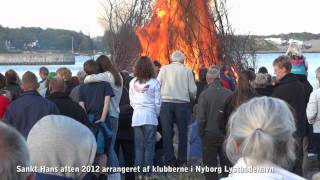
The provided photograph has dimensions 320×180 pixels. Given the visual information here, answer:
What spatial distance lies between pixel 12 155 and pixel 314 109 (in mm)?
7559

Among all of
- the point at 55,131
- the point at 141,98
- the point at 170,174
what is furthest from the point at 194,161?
the point at 55,131

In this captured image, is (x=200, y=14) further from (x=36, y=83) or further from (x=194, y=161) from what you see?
(x=36, y=83)

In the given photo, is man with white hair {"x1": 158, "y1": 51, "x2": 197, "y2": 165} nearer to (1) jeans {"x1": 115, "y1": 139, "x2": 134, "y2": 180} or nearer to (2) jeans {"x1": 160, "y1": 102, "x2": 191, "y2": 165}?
(2) jeans {"x1": 160, "y1": 102, "x2": 191, "y2": 165}

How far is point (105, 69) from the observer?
8.63 metres

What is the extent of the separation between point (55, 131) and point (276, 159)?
1.44 meters

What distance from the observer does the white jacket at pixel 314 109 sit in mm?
9555

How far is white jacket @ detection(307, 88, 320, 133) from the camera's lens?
955 cm

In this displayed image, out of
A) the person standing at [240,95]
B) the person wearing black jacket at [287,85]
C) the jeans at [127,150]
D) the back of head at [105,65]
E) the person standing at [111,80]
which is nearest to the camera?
the person standing at [240,95]

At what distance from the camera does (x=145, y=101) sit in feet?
31.3

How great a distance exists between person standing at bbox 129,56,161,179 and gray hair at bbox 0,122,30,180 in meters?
6.58

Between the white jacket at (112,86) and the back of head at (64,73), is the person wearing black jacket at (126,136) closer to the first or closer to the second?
the white jacket at (112,86)

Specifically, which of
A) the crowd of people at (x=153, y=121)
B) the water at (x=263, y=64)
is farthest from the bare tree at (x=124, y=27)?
the crowd of people at (x=153, y=121)

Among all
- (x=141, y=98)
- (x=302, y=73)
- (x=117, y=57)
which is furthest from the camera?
(x=117, y=57)

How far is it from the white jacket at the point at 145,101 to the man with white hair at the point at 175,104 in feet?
3.45
